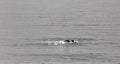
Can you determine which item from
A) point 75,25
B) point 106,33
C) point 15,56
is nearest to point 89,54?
point 15,56

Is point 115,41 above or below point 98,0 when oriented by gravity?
below

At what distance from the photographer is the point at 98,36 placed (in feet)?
165

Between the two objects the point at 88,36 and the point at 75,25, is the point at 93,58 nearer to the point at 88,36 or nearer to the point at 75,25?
the point at 88,36

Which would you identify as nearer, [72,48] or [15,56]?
[15,56]

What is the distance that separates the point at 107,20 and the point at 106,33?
13.8m

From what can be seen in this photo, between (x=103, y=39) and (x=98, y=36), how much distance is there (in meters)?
2.08

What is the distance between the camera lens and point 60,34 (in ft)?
176

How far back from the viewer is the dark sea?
40031 mm

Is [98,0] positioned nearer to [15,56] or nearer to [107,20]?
[107,20]

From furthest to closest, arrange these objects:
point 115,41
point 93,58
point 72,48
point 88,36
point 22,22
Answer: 1. point 22,22
2. point 88,36
3. point 115,41
4. point 72,48
5. point 93,58

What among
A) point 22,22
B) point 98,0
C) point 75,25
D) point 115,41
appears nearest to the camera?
point 115,41

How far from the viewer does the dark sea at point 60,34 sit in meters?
40.0

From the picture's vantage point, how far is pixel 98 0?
4021 inches

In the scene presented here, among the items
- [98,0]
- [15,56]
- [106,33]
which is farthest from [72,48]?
[98,0]
